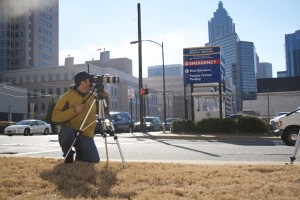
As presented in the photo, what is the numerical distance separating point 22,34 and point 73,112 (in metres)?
128

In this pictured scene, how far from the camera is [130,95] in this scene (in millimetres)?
33156

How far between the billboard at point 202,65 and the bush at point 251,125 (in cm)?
415

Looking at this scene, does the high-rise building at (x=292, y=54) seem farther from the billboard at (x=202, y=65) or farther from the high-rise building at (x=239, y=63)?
the billboard at (x=202, y=65)

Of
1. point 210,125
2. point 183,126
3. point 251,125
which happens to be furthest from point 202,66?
point 251,125

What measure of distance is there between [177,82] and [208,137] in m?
117

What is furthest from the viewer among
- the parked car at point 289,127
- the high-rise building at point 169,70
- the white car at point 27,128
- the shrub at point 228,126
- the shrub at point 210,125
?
the high-rise building at point 169,70

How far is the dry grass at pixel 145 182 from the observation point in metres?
4.30

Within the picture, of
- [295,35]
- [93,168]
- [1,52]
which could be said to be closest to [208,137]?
[93,168]

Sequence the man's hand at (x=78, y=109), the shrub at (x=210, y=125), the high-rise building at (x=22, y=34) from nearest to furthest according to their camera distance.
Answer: the man's hand at (x=78, y=109), the shrub at (x=210, y=125), the high-rise building at (x=22, y=34)

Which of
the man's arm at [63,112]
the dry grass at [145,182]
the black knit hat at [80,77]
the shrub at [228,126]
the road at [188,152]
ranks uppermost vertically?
the black knit hat at [80,77]

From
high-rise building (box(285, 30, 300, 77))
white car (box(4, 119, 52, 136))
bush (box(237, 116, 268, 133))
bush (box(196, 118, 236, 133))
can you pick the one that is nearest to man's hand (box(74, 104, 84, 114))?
bush (box(237, 116, 268, 133))

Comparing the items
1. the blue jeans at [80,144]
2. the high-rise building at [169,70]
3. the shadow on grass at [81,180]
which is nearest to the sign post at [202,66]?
the blue jeans at [80,144]

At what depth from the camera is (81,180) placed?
5012 millimetres

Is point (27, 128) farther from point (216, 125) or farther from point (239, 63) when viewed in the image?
point (239, 63)
